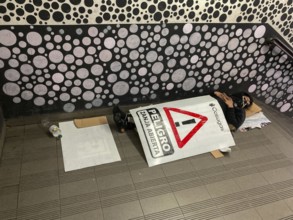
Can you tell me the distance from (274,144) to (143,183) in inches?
43.3

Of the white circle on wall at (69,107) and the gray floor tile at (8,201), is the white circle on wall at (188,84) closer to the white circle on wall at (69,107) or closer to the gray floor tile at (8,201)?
the white circle on wall at (69,107)

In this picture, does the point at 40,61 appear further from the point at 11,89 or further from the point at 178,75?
the point at 178,75

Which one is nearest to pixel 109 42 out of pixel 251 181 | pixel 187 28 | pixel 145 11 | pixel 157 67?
pixel 145 11

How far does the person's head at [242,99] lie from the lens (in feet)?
6.49

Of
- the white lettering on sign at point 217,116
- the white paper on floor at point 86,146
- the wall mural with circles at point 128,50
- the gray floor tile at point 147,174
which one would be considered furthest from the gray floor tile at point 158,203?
the wall mural with circles at point 128,50

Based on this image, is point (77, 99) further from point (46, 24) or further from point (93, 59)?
point (46, 24)

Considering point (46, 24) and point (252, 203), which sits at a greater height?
point (46, 24)

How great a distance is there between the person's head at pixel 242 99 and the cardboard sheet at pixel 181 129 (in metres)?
0.25

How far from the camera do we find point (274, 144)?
183 centimetres

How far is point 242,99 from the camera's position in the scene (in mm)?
1998

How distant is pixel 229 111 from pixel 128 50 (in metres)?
0.91

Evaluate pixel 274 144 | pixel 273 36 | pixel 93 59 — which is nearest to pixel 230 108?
pixel 274 144

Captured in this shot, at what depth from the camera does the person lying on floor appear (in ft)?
5.60

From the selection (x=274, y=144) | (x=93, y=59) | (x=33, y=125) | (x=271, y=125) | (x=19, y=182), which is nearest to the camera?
(x=19, y=182)
